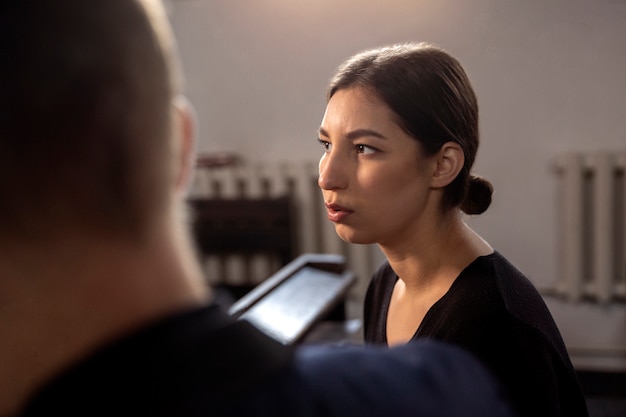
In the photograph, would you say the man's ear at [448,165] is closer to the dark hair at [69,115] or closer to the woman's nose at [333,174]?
the woman's nose at [333,174]

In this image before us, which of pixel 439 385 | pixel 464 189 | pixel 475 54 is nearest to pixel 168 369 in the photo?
pixel 439 385

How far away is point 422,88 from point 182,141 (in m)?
0.62

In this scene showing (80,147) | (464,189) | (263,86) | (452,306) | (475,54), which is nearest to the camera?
(80,147)

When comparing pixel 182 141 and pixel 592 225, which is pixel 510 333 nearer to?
pixel 182 141

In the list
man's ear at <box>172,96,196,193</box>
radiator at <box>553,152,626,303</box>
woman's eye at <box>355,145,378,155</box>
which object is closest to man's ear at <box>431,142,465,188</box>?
woman's eye at <box>355,145,378,155</box>

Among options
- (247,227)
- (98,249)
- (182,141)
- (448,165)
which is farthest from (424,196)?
(247,227)

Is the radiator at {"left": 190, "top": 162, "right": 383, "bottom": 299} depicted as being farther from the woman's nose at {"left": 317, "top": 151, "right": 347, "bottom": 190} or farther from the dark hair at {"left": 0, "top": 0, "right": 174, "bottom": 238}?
the dark hair at {"left": 0, "top": 0, "right": 174, "bottom": 238}

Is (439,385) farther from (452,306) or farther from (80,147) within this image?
(452,306)

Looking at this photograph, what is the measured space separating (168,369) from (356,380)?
4.8 inches

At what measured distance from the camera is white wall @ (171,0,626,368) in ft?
9.44

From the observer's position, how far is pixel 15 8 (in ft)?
1.19

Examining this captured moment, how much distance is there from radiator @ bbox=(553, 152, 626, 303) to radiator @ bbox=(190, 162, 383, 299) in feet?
2.85

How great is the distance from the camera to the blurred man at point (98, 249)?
35cm

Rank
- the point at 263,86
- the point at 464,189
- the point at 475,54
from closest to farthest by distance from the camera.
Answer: the point at 464,189, the point at 475,54, the point at 263,86
